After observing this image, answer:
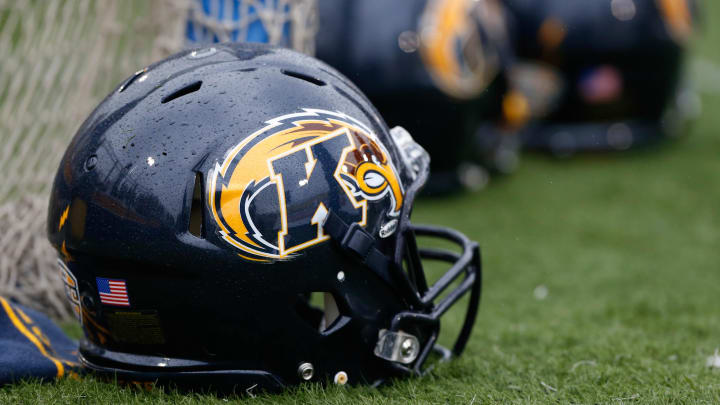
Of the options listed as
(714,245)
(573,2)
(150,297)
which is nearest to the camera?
(150,297)

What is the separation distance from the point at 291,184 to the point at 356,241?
0.20m

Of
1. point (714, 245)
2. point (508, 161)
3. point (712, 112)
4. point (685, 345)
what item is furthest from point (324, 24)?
point (712, 112)

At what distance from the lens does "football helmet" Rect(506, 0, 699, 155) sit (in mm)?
4980

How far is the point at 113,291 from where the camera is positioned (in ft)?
5.89

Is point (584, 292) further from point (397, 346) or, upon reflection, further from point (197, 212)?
point (197, 212)

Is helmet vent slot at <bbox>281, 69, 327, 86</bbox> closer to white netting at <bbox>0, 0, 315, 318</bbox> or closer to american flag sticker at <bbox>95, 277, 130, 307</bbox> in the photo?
american flag sticker at <bbox>95, 277, 130, 307</bbox>

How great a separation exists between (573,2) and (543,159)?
1.01 m

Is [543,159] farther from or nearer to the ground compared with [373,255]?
nearer to the ground

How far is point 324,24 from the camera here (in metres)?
4.12

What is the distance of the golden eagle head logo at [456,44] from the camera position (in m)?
4.08

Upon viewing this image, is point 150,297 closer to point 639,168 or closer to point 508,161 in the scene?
point 508,161

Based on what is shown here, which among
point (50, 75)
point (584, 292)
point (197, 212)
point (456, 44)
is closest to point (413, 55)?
point (456, 44)

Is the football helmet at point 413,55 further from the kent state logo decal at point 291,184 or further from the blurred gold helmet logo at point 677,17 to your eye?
the kent state logo decal at point 291,184

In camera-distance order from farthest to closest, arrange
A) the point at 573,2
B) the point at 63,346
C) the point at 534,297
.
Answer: the point at 573,2, the point at 534,297, the point at 63,346
